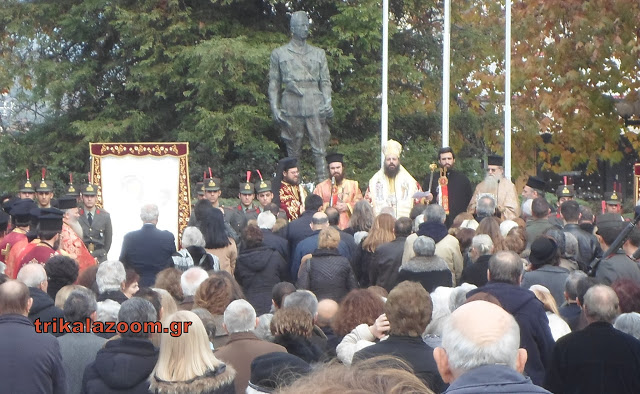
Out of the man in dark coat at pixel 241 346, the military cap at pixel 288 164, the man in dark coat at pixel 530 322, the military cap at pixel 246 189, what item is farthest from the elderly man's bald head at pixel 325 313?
the military cap at pixel 288 164

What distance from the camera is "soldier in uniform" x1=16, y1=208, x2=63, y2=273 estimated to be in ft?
33.1

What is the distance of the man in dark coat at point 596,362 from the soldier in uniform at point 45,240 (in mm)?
4562

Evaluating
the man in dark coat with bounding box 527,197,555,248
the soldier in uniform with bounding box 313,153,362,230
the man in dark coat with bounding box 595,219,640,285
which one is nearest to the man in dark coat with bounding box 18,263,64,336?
the man in dark coat with bounding box 595,219,640,285

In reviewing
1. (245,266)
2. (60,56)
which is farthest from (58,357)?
(60,56)

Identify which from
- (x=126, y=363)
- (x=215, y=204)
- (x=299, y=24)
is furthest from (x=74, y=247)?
(x=299, y=24)

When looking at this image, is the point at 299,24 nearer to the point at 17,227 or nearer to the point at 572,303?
the point at 17,227

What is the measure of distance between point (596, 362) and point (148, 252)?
531 centimetres

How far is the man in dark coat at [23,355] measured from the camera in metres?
6.30

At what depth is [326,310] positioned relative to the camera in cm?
802

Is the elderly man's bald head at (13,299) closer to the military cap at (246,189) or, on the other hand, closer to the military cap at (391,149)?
the military cap at (246,189)

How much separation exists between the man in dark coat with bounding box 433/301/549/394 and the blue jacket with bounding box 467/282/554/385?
3068mm

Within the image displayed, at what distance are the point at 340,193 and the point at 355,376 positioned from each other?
43.1 feet

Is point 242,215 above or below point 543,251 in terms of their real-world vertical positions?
below

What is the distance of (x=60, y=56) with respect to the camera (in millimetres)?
25688
